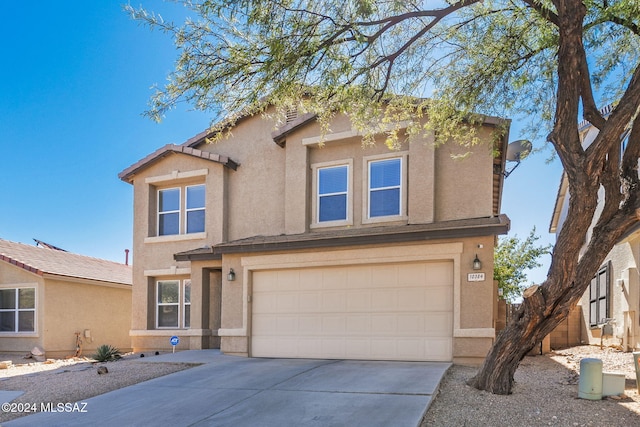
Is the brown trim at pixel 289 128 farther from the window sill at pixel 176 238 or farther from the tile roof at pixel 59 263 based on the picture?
the tile roof at pixel 59 263

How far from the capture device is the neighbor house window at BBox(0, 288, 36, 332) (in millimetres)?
17547

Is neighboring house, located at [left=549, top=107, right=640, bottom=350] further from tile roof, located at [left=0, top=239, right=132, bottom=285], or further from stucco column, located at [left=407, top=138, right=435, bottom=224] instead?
tile roof, located at [left=0, top=239, right=132, bottom=285]

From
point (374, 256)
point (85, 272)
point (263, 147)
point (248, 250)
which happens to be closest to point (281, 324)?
point (248, 250)

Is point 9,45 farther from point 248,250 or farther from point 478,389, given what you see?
point 478,389

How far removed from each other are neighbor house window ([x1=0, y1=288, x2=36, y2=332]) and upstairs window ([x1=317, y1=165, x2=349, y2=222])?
11.3m

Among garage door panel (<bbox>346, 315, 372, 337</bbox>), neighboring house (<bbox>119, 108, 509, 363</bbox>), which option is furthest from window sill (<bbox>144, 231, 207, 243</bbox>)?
garage door panel (<bbox>346, 315, 372, 337</bbox>)

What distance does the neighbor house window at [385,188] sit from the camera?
505 inches

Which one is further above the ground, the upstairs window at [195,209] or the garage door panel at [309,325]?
the upstairs window at [195,209]

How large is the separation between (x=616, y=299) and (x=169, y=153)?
14.2m

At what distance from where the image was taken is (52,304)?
17.5 meters

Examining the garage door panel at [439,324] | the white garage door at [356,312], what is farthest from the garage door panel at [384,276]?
the garage door panel at [439,324]

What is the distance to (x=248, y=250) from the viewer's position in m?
12.9

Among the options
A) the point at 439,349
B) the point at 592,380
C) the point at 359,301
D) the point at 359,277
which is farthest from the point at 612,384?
the point at 359,277

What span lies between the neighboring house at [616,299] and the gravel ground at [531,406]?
12.5 feet
